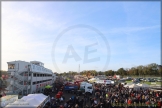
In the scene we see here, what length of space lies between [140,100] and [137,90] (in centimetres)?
985

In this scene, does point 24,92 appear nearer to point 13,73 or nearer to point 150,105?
point 13,73

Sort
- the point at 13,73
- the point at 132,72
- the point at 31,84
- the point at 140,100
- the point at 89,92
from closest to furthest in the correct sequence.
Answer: the point at 140,100
the point at 13,73
the point at 31,84
the point at 89,92
the point at 132,72

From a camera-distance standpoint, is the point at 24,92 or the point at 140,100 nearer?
the point at 140,100

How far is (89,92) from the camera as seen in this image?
1174 inches

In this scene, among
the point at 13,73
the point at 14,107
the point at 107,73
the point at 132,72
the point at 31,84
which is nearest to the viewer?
the point at 14,107

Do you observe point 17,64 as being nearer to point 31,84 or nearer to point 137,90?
point 31,84

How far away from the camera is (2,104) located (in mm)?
14438

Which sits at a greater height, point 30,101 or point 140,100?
point 30,101

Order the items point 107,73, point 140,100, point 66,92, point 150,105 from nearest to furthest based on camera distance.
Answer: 1. point 150,105
2. point 140,100
3. point 66,92
4. point 107,73

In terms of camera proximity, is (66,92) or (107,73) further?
(107,73)

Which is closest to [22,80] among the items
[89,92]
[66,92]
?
[66,92]

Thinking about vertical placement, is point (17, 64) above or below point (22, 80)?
above

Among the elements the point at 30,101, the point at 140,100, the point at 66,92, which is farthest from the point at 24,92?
the point at 140,100

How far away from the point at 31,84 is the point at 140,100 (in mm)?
17761
